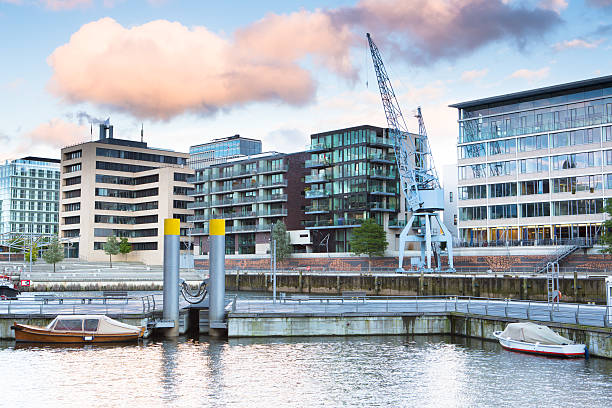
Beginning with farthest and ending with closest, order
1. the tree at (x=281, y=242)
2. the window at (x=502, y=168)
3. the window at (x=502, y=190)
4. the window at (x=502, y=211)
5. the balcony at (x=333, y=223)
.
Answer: the tree at (x=281, y=242) → the balcony at (x=333, y=223) → the window at (x=502, y=168) → the window at (x=502, y=190) → the window at (x=502, y=211)

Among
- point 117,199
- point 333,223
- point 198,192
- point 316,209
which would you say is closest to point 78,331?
point 333,223

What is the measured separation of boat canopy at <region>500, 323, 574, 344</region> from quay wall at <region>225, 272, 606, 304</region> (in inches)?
1346

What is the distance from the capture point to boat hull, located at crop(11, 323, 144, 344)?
41.7 meters

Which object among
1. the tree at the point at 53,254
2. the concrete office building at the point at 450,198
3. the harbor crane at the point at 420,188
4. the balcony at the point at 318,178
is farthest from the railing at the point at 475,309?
the tree at the point at 53,254

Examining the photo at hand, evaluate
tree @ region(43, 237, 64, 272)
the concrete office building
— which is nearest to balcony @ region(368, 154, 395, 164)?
the concrete office building

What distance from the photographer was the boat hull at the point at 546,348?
35.4 m

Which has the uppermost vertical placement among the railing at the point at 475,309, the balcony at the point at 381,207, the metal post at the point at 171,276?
the balcony at the point at 381,207

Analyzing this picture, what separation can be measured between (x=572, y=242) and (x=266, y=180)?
207ft

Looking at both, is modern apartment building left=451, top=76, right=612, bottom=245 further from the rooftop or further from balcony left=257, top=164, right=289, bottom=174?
balcony left=257, top=164, right=289, bottom=174

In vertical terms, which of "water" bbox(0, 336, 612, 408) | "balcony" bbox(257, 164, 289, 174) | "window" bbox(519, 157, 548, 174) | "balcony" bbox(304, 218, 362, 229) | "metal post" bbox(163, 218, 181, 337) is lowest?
"water" bbox(0, 336, 612, 408)

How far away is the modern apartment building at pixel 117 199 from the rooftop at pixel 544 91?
69515 millimetres

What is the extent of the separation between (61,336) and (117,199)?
124840mm

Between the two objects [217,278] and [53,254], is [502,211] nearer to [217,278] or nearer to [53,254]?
[217,278]

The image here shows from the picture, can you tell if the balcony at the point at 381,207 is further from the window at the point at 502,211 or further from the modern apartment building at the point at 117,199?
the modern apartment building at the point at 117,199
